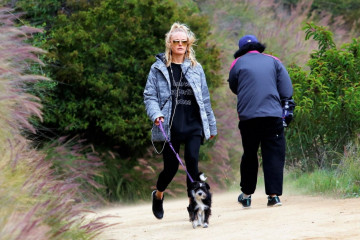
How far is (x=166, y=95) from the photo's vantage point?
741 centimetres

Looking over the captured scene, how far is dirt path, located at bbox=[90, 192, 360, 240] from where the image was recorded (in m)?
5.89

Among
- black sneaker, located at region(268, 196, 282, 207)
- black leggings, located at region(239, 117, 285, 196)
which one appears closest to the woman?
black leggings, located at region(239, 117, 285, 196)

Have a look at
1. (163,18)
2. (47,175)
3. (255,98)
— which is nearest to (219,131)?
(163,18)

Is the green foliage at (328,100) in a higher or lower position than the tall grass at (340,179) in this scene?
higher

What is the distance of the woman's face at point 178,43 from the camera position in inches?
296

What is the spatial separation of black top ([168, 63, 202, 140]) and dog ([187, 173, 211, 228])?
0.77 metres

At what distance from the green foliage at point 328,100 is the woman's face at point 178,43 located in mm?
2408

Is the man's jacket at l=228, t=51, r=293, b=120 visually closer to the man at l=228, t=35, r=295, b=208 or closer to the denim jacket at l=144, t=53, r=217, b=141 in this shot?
the man at l=228, t=35, r=295, b=208

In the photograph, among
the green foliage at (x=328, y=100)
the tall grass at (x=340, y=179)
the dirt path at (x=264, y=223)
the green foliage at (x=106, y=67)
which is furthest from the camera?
the green foliage at (x=106, y=67)

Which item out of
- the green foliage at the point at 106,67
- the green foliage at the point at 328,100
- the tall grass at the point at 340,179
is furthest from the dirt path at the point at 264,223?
the green foliage at the point at 106,67

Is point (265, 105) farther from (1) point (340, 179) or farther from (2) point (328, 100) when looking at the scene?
(2) point (328, 100)

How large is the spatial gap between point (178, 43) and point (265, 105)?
1.25 meters

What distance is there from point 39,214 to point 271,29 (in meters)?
14.5

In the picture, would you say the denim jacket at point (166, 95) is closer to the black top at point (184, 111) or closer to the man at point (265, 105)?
the black top at point (184, 111)
